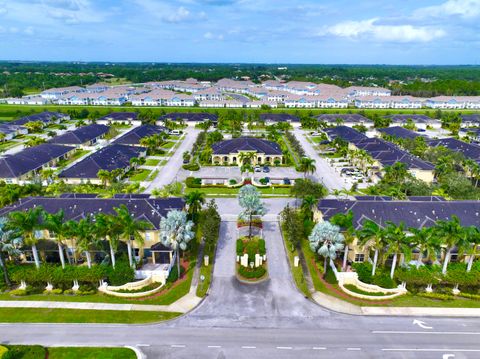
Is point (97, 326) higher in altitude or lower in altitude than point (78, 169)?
lower

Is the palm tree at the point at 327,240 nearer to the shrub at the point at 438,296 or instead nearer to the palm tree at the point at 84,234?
the shrub at the point at 438,296

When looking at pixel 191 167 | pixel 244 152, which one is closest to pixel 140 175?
pixel 191 167

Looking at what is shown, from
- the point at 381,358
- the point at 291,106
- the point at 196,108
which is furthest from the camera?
the point at 291,106

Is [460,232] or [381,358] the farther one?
[460,232]

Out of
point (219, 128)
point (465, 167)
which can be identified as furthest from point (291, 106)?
point (465, 167)

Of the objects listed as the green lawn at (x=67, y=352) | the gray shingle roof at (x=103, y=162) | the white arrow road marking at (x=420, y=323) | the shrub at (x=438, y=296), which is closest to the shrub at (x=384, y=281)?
the shrub at (x=438, y=296)

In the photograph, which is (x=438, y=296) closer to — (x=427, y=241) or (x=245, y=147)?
(x=427, y=241)

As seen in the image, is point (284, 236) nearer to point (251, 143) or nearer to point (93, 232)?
point (93, 232)
